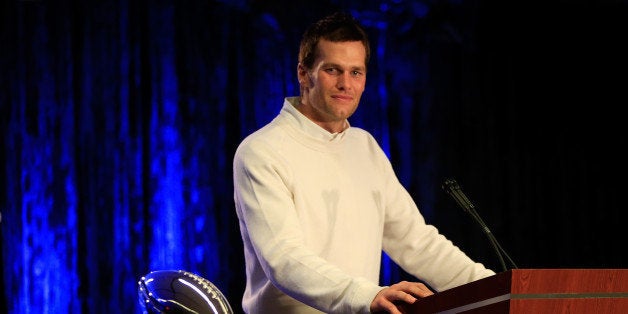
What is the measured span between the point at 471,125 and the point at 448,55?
14.2 inches

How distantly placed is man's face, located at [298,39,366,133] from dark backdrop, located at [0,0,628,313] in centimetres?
154

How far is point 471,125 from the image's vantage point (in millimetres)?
4434

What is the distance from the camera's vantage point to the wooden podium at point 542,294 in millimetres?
1591

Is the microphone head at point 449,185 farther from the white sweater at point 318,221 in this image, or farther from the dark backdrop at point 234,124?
the dark backdrop at point 234,124

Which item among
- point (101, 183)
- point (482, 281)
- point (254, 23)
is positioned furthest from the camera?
point (254, 23)

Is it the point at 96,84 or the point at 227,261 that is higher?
the point at 96,84

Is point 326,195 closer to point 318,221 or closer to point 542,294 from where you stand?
point 318,221

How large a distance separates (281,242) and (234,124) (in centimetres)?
188

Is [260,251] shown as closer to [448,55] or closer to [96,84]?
[96,84]

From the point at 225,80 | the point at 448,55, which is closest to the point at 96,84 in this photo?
the point at 225,80

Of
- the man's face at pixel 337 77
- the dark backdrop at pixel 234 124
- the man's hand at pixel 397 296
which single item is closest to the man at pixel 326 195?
the man's face at pixel 337 77

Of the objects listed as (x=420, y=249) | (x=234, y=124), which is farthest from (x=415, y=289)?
(x=234, y=124)

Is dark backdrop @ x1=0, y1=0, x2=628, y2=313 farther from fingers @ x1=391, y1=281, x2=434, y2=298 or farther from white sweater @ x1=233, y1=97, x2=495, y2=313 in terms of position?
fingers @ x1=391, y1=281, x2=434, y2=298

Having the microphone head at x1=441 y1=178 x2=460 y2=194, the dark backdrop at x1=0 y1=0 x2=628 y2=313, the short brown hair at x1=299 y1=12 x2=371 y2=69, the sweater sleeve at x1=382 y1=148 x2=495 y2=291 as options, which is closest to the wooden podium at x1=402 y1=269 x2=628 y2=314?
the microphone head at x1=441 y1=178 x2=460 y2=194
